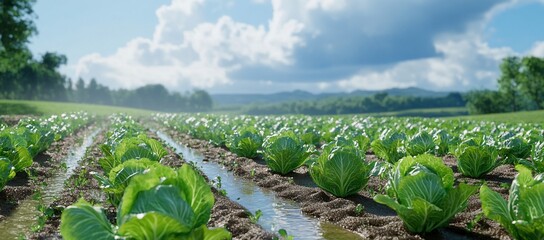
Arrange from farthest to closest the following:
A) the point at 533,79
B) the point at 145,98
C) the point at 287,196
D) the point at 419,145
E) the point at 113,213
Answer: the point at 145,98
the point at 533,79
the point at 419,145
the point at 287,196
the point at 113,213

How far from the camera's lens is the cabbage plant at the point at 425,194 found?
611 cm

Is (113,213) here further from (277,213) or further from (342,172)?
(342,172)

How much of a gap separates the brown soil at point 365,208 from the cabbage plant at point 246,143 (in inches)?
59.2

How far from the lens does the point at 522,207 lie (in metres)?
5.51

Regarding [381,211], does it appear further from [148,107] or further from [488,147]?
[148,107]

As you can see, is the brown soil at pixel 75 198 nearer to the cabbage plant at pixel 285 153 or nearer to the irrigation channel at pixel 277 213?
the irrigation channel at pixel 277 213

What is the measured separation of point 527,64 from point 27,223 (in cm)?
8778

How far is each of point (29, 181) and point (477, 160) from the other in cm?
988

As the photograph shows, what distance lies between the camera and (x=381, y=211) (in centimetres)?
812

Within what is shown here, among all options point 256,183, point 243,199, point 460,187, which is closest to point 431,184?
point 460,187

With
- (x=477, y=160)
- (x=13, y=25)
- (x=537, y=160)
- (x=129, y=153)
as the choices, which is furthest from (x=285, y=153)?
(x=13, y=25)

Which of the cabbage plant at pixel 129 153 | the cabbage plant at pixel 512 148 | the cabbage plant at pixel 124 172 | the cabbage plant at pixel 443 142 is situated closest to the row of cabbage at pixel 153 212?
the cabbage plant at pixel 124 172

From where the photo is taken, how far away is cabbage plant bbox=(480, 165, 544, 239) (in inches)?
211

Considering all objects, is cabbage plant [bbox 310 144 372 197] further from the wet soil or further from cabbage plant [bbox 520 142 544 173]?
cabbage plant [bbox 520 142 544 173]
